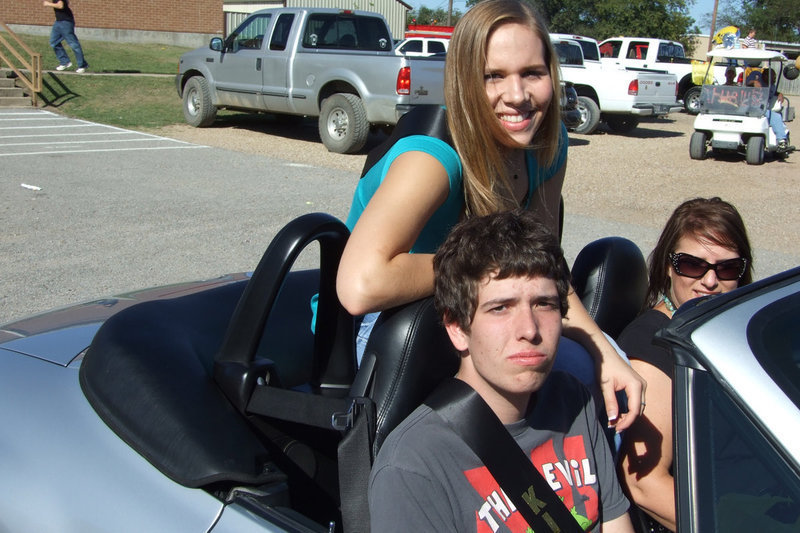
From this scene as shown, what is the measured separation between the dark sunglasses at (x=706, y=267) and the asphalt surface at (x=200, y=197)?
4080mm

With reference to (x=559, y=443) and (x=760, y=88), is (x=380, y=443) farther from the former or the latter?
(x=760, y=88)

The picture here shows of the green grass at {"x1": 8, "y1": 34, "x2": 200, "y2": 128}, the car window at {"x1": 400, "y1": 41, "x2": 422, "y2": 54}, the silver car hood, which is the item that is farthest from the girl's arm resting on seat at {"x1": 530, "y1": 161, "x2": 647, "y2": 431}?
the car window at {"x1": 400, "y1": 41, "x2": 422, "y2": 54}

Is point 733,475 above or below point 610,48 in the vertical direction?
below

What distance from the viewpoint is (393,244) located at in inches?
70.2

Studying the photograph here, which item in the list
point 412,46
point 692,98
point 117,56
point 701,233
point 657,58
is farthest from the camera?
point 692,98

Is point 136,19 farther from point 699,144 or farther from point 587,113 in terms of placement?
point 699,144

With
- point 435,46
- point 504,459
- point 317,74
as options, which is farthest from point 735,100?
point 504,459

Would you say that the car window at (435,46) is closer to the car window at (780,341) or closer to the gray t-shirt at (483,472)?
the gray t-shirt at (483,472)

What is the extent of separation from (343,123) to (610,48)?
12.9m

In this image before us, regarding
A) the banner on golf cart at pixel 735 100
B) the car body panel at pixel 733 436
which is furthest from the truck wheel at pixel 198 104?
the car body panel at pixel 733 436

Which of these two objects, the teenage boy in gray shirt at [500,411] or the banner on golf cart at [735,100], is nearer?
the teenage boy in gray shirt at [500,411]

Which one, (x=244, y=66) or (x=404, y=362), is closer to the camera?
(x=404, y=362)

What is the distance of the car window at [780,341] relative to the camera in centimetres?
129

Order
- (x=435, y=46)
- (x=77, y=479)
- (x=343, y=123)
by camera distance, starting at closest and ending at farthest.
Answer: (x=77, y=479), (x=343, y=123), (x=435, y=46)
